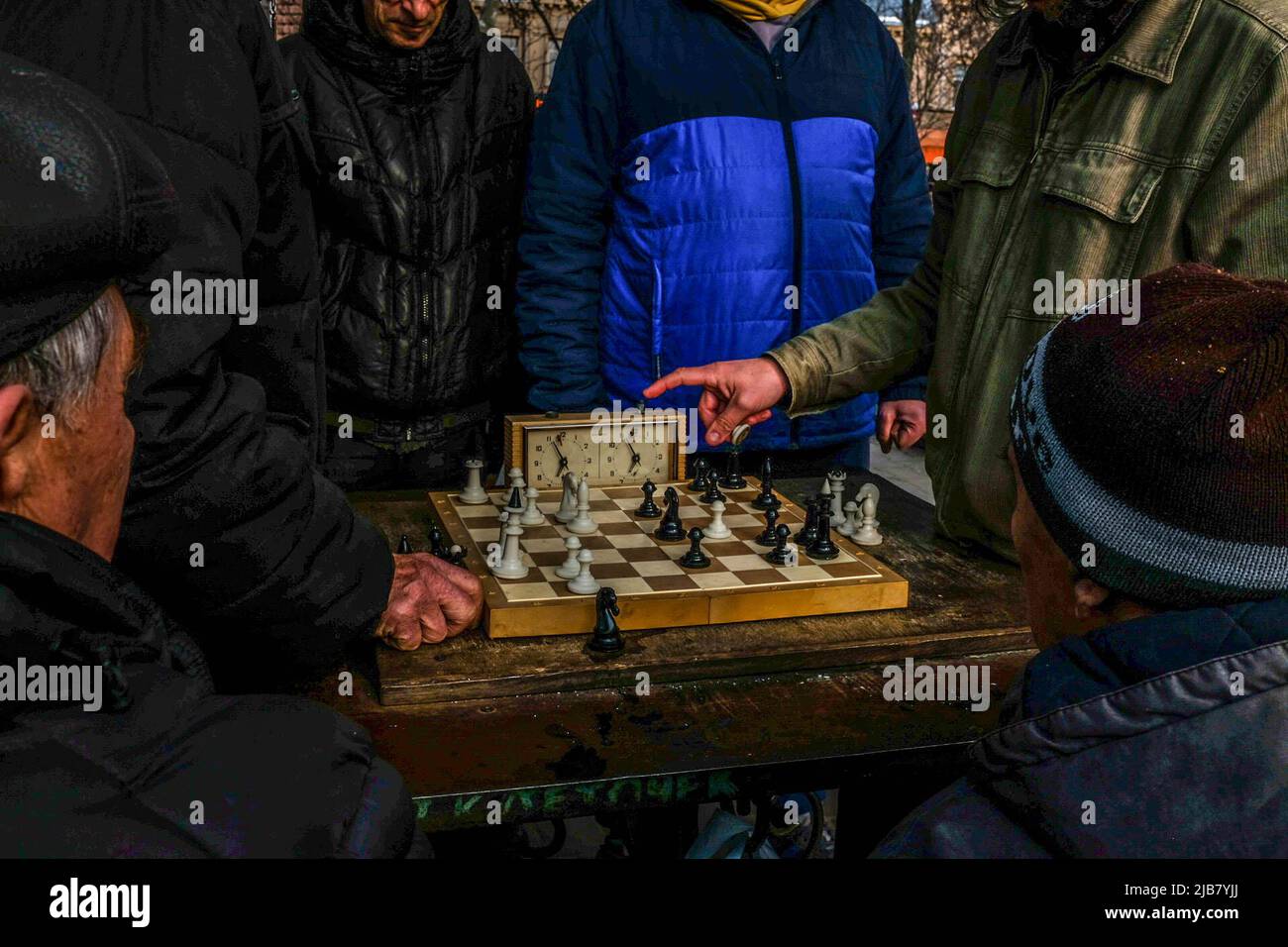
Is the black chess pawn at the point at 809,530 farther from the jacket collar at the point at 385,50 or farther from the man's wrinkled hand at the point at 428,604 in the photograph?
the jacket collar at the point at 385,50

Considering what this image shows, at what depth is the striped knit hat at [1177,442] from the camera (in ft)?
3.55

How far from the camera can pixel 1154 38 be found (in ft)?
7.22

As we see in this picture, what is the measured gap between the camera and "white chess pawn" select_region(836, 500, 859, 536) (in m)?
2.67

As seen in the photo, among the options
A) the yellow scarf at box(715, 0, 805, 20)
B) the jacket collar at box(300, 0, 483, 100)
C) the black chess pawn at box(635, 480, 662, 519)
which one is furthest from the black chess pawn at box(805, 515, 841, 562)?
the jacket collar at box(300, 0, 483, 100)

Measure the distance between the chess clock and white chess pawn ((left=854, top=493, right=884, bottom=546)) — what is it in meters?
0.54

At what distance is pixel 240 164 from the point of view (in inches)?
75.2

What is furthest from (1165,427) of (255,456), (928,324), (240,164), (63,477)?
(928,324)

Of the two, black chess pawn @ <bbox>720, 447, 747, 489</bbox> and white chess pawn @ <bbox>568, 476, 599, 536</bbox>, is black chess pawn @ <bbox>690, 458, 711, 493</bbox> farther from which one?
white chess pawn @ <bbox>568, 476, 599, 536</bbox>

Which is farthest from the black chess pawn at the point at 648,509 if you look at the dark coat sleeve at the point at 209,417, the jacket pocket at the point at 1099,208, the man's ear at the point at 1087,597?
the man's ear at the point at 1087,597

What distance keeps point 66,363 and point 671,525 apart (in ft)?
5.15

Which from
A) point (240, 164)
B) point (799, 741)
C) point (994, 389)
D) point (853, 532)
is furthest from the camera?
point (853, 532)

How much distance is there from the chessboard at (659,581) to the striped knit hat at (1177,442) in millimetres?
951
